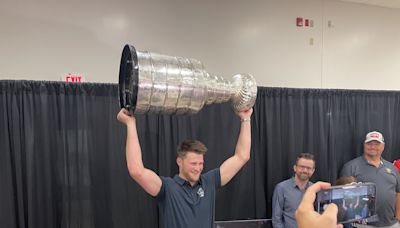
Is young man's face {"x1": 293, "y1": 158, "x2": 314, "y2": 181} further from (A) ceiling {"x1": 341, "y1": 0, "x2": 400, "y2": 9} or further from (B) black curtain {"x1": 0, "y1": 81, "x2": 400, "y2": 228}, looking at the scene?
(A) ceiling {"x1": 341, "y1": 0, "x2": 400, "y2": 9}

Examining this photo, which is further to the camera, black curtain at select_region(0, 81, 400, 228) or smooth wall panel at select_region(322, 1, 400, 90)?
smooth wall panel at select_region(322, 1, 400, 90)

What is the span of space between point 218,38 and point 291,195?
1618 mm

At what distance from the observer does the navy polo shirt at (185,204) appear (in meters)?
1.73

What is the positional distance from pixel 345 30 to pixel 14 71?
135 inches

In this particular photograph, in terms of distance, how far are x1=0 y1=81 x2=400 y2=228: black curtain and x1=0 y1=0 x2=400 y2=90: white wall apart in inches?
9.6

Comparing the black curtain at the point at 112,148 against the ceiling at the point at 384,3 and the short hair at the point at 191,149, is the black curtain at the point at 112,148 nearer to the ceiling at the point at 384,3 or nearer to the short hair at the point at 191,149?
the short hair at the point at 191,149

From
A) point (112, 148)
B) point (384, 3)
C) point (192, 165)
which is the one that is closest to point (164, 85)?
point (192, 165)

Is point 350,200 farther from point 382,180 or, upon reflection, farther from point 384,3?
point 384,3

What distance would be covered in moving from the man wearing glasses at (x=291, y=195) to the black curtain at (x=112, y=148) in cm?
38

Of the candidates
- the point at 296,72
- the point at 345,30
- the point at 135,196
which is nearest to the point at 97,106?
the point at 135,196

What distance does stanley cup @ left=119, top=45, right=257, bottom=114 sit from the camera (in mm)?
1453

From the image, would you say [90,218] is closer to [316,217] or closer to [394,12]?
[316,217]

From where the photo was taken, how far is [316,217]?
77 centimetres

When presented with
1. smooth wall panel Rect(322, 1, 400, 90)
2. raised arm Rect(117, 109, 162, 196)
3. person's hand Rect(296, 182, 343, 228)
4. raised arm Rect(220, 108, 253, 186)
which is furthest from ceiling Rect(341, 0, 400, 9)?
person's hand Rect(296, 182, 343, 228)
